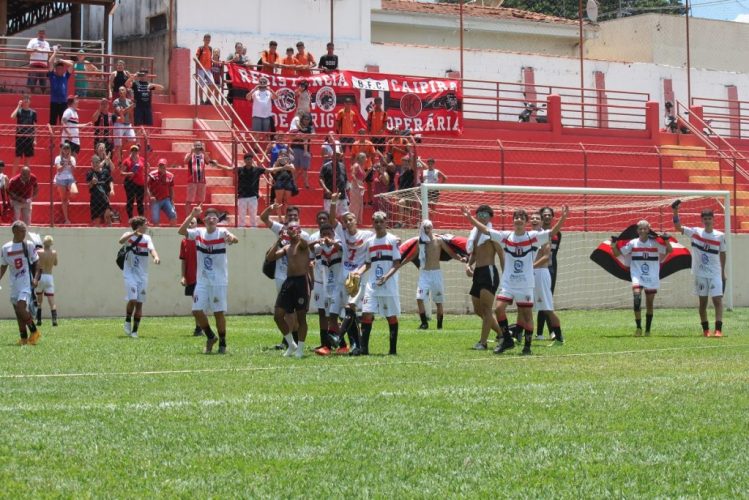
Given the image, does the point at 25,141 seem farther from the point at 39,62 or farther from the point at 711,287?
the point at 711,287

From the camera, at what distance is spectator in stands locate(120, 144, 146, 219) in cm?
2714

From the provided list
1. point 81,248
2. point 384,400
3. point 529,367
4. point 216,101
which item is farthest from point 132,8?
point 384,400

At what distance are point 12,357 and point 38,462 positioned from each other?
312 inches

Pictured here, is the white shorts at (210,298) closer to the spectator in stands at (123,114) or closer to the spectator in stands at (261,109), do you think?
the spectator in stands at (123,114)

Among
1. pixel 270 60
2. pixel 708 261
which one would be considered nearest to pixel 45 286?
pixel 708 261

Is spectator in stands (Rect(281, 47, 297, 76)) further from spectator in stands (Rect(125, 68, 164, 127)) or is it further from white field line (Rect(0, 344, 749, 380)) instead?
white field line (Rect(0, 344, 749, 380))

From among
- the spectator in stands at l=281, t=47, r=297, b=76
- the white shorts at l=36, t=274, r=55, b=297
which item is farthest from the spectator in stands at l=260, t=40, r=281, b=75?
the white shorts at l=36, t=274, r=55, b=297

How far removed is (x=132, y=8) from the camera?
40562 millimetres

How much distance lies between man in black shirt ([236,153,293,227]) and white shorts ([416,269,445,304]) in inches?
234

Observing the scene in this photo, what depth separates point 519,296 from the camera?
17.2m

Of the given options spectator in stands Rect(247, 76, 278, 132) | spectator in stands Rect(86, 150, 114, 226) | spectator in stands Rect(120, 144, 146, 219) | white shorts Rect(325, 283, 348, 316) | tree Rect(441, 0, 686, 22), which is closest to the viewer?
white shorts Rect(325, 283, 348, 316)

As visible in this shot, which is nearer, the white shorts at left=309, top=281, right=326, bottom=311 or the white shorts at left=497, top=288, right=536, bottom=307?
the white shorts at left=497, top=288, right=536, bottom=307

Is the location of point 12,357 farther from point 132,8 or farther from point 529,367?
point 132,8

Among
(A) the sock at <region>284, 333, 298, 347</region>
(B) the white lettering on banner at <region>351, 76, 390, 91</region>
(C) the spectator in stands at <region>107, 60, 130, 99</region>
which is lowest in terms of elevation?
(A) the sock at <region>284, 333, 298, 347</region>
